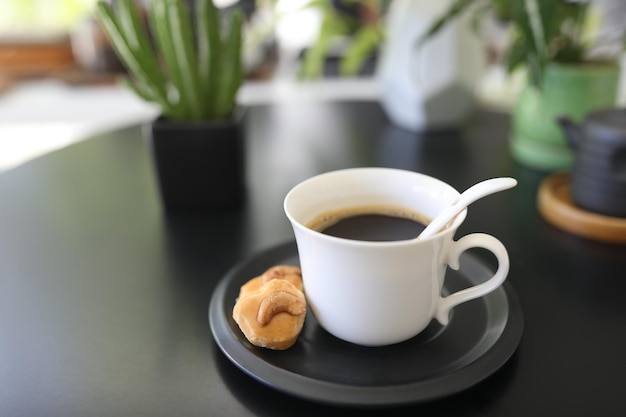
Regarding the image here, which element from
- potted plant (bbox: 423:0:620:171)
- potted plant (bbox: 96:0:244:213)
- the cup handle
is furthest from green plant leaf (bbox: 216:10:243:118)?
the cup handle

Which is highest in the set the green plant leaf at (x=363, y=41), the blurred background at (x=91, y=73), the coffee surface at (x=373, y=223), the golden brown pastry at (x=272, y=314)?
the green plant leaf at (x=363, y=41)

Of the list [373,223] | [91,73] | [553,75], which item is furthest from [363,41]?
[91,73]

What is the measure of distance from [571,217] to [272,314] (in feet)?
1.26

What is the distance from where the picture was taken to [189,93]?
673 millimetres

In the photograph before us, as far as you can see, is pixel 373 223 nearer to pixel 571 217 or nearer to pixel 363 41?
pixel 571 217

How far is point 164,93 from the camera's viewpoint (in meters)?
0.67

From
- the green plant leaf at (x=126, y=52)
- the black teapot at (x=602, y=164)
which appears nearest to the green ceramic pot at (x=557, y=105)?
the black teapot at (x=602, y=164)

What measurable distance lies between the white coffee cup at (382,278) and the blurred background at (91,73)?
78 centimetres

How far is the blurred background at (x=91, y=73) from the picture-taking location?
1.62m

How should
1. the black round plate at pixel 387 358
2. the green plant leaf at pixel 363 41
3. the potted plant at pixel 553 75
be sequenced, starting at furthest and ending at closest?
the green plant leaf at pixel 363 41, the potted plant at pixel 553 75, the black round plate at pixel 387 358

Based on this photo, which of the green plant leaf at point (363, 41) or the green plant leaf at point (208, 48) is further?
the green plant leaf at point (363, 41)

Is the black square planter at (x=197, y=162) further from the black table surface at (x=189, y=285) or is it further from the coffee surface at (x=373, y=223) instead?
the coffee surface at (x=373, y=223)

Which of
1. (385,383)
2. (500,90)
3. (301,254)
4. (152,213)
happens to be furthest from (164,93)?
(500,90)

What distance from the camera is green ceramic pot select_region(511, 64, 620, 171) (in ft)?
2.43
